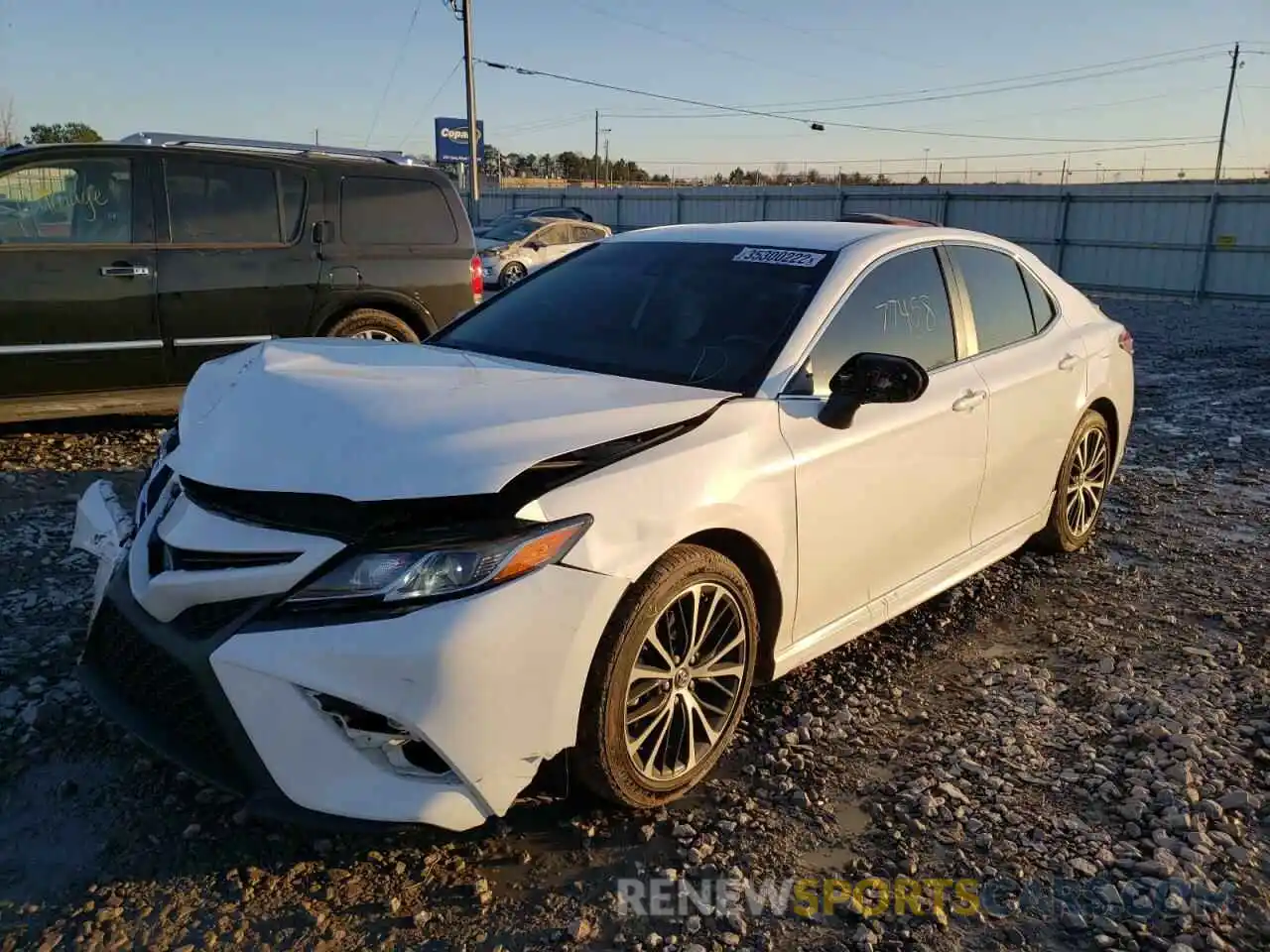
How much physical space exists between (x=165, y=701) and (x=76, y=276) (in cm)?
465

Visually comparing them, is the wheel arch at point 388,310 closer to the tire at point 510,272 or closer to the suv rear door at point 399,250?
the suv rear door at point 399,250

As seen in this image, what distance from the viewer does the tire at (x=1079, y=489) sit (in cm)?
504

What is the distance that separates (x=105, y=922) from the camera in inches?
96.3

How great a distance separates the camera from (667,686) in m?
2.93

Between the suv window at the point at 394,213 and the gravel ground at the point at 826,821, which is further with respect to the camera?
the suv window at the point at 394,213

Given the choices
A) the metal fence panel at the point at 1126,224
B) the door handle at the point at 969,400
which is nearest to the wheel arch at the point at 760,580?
the door handle at the point at 969,400

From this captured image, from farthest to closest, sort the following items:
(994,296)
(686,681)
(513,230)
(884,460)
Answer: (513,230)
(994,296)
(884,460)
(686,681)

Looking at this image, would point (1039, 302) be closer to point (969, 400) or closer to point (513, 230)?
point (969, 400)

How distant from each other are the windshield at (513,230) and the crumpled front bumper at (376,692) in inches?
793

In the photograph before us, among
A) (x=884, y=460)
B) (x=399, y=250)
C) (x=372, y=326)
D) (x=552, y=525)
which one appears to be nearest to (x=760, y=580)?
(x=884, y=460)

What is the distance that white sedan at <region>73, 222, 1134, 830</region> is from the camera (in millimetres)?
2412

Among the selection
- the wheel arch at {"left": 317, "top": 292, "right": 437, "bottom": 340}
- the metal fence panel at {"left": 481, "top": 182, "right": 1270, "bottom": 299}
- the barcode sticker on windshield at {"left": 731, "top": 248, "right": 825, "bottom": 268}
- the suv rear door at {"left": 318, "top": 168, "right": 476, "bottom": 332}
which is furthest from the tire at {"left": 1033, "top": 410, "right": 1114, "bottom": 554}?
the metal fence panel at {"left": 481, "top": 182, "right": 1270, "bottom": 299}

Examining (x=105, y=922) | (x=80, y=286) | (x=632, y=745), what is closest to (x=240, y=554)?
(x=105, y=922)

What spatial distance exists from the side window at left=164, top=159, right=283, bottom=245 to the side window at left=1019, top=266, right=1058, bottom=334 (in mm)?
4916
